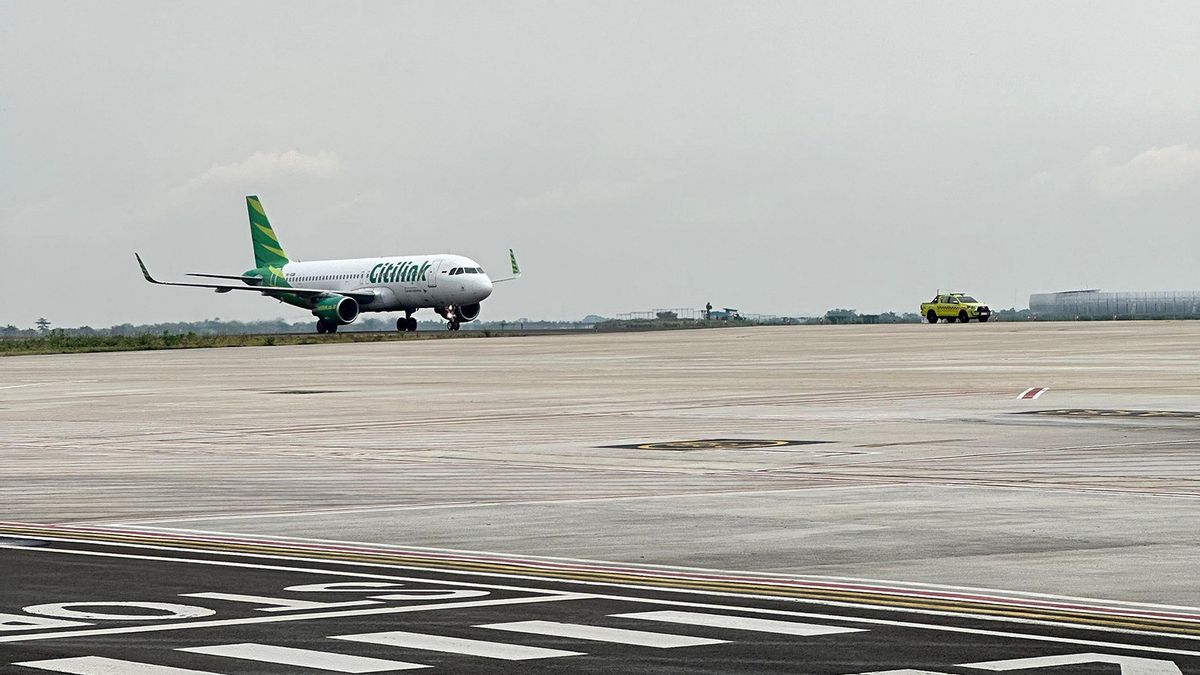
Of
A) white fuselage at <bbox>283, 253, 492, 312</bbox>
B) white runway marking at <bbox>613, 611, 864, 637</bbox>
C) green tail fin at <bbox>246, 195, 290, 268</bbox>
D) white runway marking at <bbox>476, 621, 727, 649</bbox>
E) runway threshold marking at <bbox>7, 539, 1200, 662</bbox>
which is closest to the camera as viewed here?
runway threshold marking at <bbox>7, 539, 1200, 662</bbox>

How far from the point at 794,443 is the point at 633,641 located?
17.8 m

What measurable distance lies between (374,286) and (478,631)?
11245cm

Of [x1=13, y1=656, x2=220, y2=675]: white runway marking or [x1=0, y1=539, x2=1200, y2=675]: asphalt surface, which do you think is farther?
[x1=0, y1=539, x2=1200, y2=675]: asphalt surface

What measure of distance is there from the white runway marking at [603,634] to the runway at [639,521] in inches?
1.5

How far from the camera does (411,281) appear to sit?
120750 mm

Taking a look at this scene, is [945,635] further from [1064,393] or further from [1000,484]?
[1064,393]

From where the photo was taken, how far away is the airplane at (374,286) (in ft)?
391

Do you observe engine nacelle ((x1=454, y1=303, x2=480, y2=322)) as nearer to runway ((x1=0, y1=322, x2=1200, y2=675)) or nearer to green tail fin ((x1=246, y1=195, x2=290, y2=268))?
green tail fin ((x1=246, y1=195, x2=290, y2=268))

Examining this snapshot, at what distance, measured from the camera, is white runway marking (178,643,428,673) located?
11.1 metres

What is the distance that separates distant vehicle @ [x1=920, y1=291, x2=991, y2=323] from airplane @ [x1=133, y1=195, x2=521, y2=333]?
1369 inches

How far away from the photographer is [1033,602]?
44.1ft

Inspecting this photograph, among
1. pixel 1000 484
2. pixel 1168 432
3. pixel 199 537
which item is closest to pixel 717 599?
pixel 199 537

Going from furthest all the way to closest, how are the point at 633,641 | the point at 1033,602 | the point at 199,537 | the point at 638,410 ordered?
the point at 638,410 < the point at 199,537 < the point at 1033,602 < the point at 633,641

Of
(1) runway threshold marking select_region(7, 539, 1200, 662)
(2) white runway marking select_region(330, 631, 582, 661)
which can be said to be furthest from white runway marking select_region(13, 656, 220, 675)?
Answer: (2) white runway marking select_region(330, 631, 582, 661)
